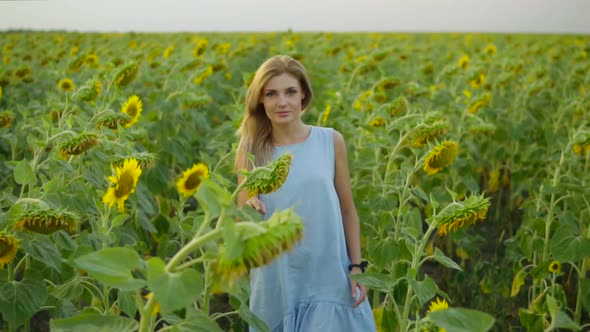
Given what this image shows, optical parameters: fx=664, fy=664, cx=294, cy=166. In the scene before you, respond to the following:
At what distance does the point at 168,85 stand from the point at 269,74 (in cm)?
282

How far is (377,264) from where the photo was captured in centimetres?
272

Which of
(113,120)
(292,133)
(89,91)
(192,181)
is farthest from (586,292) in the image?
(89,91)

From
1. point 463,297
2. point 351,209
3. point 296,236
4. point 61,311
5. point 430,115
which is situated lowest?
point 463,297

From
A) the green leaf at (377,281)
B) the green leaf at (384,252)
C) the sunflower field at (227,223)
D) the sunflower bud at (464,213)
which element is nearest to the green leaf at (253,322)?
the sunflower field at (227,223)

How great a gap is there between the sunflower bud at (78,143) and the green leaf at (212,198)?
1.24 meters

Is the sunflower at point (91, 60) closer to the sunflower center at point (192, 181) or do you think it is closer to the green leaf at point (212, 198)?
the sunflower center at point (192, 181)

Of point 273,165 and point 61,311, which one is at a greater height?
point 273,165

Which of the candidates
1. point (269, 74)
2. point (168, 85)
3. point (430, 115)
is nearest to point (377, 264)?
point (430, 115)

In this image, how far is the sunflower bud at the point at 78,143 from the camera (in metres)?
2.22

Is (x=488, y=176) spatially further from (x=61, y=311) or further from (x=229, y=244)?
(x=229, y=244)

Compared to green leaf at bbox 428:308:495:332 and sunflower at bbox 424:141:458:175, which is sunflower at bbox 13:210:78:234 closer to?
green leaf at bbox 428:308:495:332

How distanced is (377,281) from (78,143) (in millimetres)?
1088

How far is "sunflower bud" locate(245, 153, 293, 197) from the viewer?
1.56 metres

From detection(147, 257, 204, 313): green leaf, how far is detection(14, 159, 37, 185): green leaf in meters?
1.01
